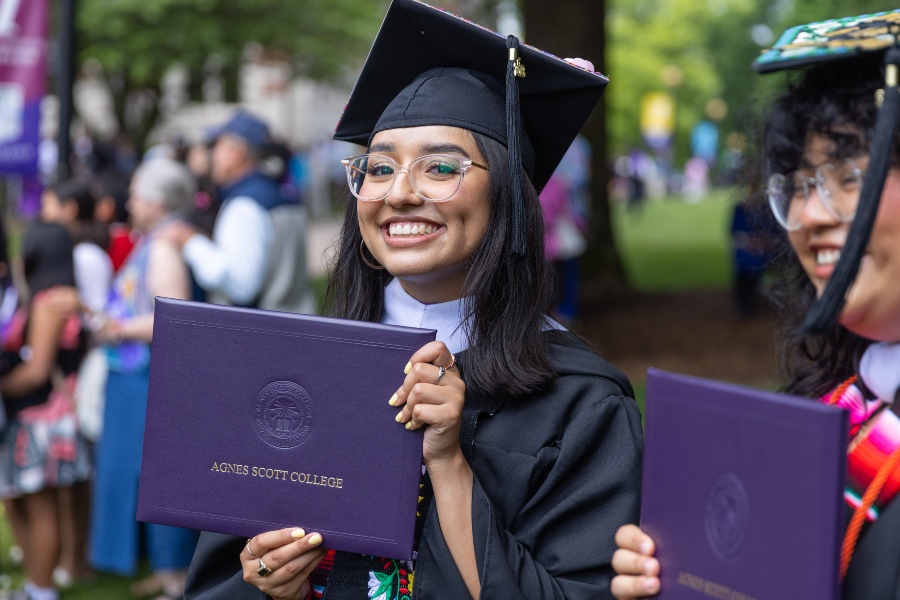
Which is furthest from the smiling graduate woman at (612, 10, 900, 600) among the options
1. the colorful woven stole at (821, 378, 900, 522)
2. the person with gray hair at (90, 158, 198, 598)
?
the person with gray hair at (90, 158, 198, 598)

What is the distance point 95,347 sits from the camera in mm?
5605

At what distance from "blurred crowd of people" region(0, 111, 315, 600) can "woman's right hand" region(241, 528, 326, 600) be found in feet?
10.1

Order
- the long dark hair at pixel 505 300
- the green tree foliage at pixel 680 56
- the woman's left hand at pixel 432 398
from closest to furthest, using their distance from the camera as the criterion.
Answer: the woman's left hand at pixel 432 398 → the long dark hair at pixel 505 300 → the green tree foliage at pixel 680 56

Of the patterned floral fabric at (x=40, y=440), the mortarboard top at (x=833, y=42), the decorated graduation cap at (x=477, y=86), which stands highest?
the mortarboard top at (x=833, y=42)

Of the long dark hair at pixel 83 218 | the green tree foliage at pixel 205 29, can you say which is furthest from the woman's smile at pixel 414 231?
the green tree foliage at pixel 205 29

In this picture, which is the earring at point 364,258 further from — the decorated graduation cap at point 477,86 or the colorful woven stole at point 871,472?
the colorful woven stole at point 871,472

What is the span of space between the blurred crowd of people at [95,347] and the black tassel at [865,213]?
3.90 metres

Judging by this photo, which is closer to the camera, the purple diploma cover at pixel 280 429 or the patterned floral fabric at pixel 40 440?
the purple diploma cover at pixel 280 429

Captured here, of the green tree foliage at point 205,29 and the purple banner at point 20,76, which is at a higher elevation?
the green tree foliage at point 205,29

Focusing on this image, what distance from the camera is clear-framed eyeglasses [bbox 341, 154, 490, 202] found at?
2.34 metres

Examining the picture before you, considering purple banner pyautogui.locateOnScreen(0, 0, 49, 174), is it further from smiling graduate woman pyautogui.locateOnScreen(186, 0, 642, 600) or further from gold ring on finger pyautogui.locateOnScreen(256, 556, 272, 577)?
gold ring on finger pyautogui.locateOnScreen(256, 556, 272, 577)

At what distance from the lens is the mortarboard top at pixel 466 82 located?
240 centimetres

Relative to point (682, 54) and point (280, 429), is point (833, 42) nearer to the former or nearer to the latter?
point (280, 429)

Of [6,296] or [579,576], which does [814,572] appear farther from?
[6,296]
